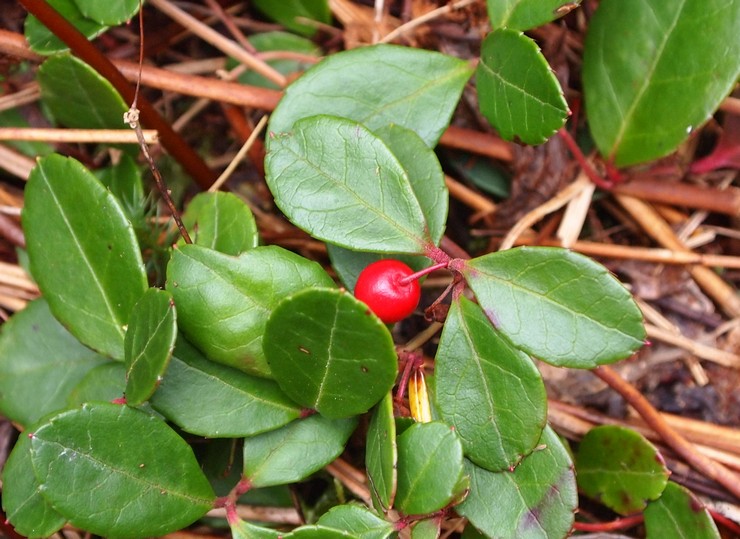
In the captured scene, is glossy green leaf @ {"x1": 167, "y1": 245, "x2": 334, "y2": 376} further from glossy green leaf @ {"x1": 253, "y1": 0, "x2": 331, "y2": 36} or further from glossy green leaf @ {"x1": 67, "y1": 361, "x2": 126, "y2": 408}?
glossy green leaf @ {"x1": 253, "y1": 0, "x2": 331, "y2": 36}

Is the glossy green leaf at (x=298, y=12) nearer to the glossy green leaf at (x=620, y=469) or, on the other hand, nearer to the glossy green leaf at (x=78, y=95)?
the glossy green leaf at (x=78, y=95)

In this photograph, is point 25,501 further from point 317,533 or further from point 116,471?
point 317,533

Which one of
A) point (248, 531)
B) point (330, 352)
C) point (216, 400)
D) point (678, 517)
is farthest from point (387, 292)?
point (678, 517)

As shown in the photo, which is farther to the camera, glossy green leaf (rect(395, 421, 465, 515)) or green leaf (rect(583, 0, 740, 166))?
green leaf (rect(583, 0, 740, 166))

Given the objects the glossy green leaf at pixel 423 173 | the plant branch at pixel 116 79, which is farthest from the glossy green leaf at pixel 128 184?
the glossy green leaf at pixel 423 173

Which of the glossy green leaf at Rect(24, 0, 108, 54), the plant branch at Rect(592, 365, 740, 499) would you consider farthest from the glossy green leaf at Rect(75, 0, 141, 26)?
the plant branch at Rect(592, 365, 740, 499)

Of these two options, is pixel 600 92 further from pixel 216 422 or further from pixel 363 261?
pixel 216 422
